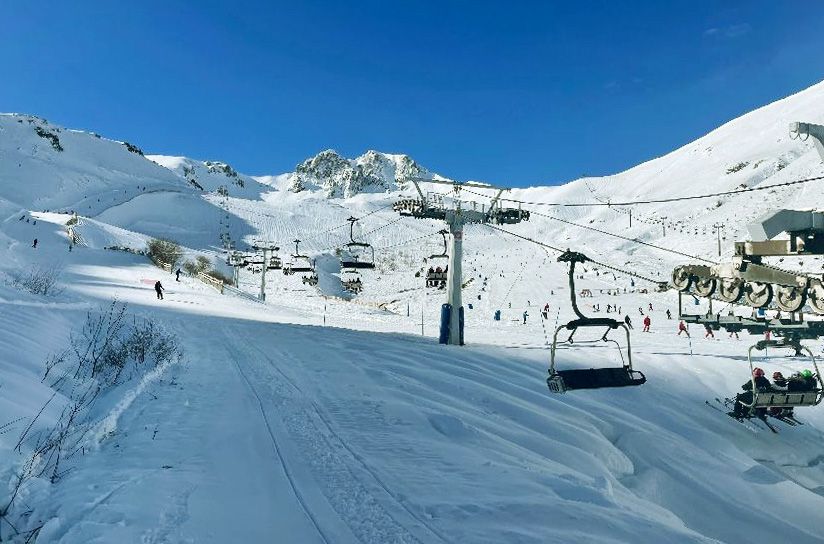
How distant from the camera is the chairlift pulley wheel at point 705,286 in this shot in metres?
13.5

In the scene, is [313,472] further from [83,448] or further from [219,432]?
[83,448]

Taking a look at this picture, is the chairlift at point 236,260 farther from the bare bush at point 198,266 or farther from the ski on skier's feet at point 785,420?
the ski on skier's feet at point 785,420

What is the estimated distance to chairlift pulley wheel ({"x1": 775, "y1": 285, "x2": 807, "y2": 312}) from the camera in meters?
12.5

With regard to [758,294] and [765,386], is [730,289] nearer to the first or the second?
[758,294]

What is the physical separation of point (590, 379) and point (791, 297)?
23.3ft

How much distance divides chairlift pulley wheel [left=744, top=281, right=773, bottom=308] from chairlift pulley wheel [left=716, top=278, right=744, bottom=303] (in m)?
0.35

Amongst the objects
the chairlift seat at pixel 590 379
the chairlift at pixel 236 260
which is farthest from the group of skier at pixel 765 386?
the chairlift at pixel 236 260

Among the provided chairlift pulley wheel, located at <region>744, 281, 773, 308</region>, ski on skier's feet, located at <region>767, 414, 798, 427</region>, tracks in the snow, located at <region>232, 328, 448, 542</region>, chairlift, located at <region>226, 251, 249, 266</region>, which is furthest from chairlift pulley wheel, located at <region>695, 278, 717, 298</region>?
chairlift, located at <region>226, 251, 249, 266</region>

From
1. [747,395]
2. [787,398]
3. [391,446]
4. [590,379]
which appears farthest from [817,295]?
[391,446]

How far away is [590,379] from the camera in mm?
9984

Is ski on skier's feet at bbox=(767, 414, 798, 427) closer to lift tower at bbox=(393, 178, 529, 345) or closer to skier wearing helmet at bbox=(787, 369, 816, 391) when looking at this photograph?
skier wearing helmet at bbox=(787, 369, 816, 391)

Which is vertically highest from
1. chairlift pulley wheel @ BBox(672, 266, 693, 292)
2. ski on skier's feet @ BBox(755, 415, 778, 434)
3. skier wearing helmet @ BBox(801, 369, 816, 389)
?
chairlift pulley wheel @ BBox(672, 266, 693, 292)

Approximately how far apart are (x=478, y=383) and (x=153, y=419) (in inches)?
282

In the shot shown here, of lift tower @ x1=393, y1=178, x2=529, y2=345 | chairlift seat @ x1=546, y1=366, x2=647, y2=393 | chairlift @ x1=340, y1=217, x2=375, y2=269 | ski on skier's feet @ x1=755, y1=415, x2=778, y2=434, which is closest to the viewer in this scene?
chairlift seat @ x1=546, y1=366, x2=647, y2=393
